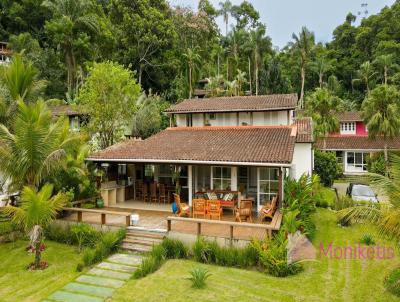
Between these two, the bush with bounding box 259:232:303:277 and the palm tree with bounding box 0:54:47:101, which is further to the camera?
the palm tree with bounding box 0:54:47:101

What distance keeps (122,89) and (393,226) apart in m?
19.3

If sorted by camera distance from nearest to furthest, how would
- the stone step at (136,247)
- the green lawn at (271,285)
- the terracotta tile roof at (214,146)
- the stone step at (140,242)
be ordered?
the green lawn at (271,285), the stone step at (136,247), the stone step at (140,242), the terracotta tile roof at (214,146)

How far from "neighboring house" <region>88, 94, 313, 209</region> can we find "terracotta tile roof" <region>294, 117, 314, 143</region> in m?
0.06

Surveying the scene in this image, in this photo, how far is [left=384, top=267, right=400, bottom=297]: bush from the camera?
358 inches

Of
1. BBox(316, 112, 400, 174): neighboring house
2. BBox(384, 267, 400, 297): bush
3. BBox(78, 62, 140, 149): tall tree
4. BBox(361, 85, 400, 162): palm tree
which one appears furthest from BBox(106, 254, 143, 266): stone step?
BBox(316, 112, 400, 174): neighboring house

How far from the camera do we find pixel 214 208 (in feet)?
46.0

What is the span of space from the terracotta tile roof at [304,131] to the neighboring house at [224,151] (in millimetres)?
61

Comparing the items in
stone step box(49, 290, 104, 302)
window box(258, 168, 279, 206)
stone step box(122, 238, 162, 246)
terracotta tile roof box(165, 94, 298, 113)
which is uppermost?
terracotta tile roof box(165, 94, 298, 113)

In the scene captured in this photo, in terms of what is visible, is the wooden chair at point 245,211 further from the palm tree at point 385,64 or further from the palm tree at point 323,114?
the palm tree at point 385,64

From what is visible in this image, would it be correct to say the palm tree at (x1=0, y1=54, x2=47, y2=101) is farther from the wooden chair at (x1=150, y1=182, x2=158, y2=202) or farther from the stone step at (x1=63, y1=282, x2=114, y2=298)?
the stone step at (x1=63, y1=282, x2=114, y2=298)

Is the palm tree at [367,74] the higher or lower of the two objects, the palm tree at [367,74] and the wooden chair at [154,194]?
the higher

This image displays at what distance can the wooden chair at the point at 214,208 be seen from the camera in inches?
548

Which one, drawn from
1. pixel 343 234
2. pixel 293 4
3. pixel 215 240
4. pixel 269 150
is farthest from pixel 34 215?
pixel 293 4

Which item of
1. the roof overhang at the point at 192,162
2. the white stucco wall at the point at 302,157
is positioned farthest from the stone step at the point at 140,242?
the white stucco wall at the point at 302,157
